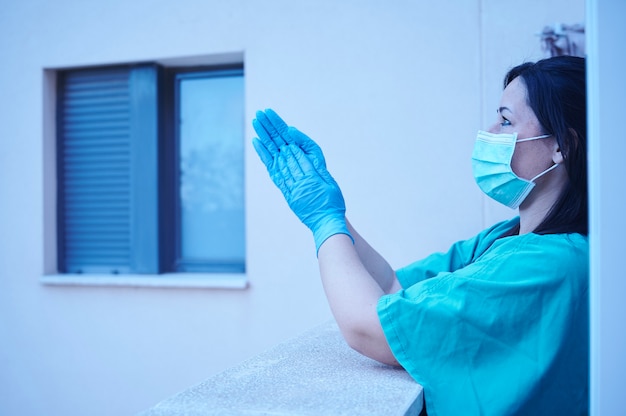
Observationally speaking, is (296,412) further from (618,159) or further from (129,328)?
(129,328)

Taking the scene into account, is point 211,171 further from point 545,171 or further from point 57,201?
point 545,171

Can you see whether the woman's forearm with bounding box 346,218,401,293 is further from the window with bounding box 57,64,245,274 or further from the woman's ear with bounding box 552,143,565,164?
the window with bounding box 57,64,245,274

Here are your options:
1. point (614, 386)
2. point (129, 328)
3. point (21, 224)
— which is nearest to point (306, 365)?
point (614, 386)

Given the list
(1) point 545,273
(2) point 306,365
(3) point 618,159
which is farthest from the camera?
(2) point 306,365

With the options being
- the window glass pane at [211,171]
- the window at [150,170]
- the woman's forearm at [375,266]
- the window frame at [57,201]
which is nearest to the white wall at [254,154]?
the window frame at [57,201]

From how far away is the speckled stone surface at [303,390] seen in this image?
1.04 meters

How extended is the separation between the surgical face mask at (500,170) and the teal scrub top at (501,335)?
30 centimetres

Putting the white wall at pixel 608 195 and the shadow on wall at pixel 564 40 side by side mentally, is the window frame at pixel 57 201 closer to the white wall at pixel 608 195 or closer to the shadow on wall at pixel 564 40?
the shadow on wall at pixel 564 40

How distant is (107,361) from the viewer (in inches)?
117

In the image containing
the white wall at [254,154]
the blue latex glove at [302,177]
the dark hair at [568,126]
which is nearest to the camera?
the dark hair at [568,126]

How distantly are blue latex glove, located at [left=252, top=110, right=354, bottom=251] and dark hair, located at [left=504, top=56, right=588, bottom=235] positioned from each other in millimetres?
555

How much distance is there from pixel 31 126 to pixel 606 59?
3.06m

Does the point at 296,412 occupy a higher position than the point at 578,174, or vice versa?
the point at 578,174

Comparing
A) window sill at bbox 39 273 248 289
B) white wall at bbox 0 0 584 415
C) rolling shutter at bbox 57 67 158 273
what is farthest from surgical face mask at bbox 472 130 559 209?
rolling shutter at bbox 57 67 158 273
